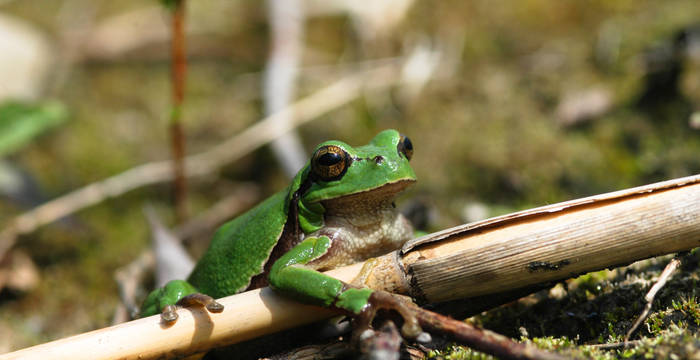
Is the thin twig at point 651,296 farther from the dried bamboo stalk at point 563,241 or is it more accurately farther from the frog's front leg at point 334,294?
the frog's front leg at point 334,294

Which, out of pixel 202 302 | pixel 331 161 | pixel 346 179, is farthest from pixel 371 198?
pixel 202 302

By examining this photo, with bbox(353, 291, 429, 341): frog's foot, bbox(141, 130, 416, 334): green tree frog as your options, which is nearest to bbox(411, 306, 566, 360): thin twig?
bbox(353, 291, 429, 341): frog's foot

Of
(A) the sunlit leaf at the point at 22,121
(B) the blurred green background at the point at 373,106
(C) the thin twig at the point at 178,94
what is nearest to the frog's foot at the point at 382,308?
(B) the blurred green background at the point at 373,106

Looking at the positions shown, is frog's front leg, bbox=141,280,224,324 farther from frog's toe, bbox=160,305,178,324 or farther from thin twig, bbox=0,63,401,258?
thin twig, bbox=0,63,401,258

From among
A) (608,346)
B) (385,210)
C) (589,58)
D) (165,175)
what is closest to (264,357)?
(385,210)

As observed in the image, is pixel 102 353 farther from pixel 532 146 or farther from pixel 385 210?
pixel 532 146
